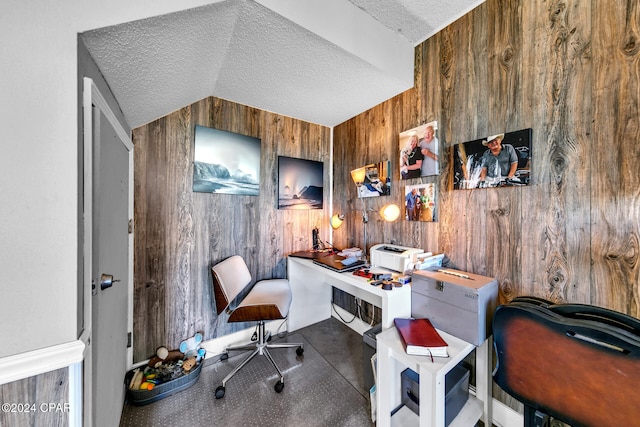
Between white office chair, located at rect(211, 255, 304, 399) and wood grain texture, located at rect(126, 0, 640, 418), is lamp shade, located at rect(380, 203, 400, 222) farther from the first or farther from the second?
white office chair, located at rect(211, 255, 304, 399)

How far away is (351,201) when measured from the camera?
2.53m

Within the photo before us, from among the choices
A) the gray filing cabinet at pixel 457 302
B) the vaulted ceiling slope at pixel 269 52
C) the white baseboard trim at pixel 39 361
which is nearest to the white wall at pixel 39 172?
the white baseboard trim at pixel 39 361

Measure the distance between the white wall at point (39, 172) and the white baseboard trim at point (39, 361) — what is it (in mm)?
23

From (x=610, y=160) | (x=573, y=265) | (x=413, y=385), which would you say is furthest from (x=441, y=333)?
(x=610, y=160)

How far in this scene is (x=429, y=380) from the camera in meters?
1.02

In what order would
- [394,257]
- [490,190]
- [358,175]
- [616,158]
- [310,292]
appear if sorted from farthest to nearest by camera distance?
1. [310,292]
2. [358,175]
3. [394,257]
4. [490,190]
5. [616,158]

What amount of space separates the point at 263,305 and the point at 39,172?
140 centimetres

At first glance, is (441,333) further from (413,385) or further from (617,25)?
(617,25)

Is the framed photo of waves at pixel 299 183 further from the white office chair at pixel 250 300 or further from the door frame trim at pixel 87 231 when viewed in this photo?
the door frame trim at pixel 87 231

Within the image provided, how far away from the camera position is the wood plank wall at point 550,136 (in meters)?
1.00

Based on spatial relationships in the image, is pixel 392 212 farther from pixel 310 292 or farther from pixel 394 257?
pixel 310 292

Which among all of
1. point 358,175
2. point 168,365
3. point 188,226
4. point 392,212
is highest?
point 358,175

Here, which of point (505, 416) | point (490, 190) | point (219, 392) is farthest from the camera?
point (219, 392)

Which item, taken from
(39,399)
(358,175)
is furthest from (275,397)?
(358,175)
